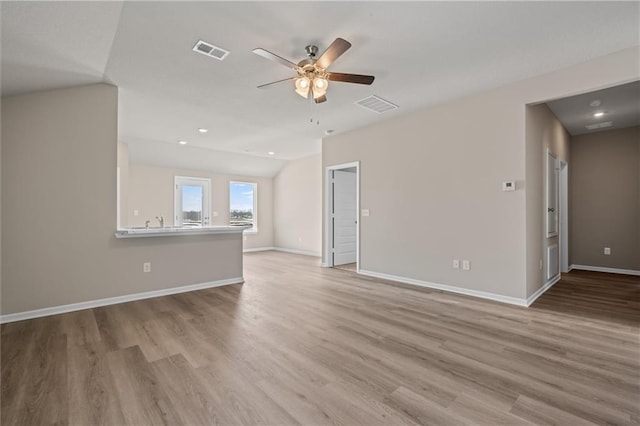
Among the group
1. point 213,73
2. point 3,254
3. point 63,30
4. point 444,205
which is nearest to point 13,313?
point 3,254

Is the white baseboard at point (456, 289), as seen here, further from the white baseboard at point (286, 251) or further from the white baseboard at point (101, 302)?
the white baseboard at point (286, 251)

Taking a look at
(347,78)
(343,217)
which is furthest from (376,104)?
(343,217)

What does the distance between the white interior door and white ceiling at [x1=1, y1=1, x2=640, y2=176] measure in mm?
2234

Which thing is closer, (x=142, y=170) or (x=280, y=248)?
(x=142, y=170)

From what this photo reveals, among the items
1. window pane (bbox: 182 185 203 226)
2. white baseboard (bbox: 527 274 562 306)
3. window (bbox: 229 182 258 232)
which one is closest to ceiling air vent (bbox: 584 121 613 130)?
white baseboard (bbox: 527 274 562 306)

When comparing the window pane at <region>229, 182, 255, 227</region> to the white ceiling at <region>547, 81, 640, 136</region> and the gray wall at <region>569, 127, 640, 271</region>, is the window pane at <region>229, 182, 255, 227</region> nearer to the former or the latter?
the white ceiling at <region>547, 81, 640, 136</region>

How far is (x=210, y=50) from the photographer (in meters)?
2.80

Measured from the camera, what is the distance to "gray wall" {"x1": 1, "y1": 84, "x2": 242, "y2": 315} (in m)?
3.15

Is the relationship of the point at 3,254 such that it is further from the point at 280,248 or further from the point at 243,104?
the point at 280,248

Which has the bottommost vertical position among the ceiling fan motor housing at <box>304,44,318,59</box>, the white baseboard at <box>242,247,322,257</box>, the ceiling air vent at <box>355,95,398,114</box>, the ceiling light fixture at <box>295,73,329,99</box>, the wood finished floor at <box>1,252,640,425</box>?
the wood finished floor at <box>1,252,640,425</box>

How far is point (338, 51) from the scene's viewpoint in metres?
2.39

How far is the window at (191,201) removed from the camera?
7.79 m

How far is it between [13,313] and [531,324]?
5411 mm

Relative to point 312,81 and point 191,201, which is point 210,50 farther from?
point 191,201
